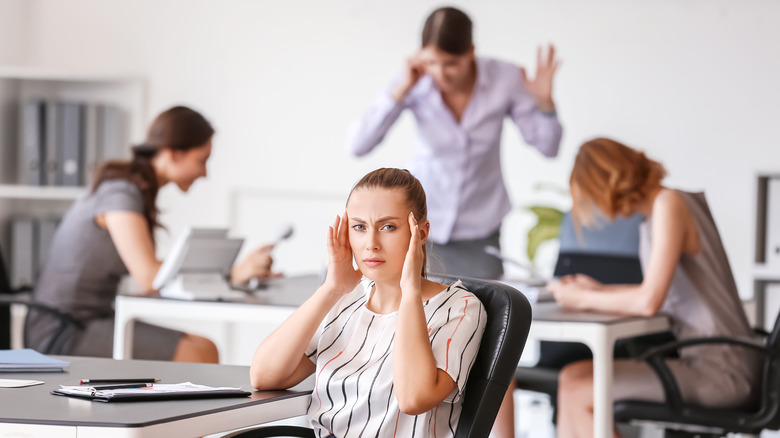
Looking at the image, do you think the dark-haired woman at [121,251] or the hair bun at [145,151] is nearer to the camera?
the dark-haired woman at [121,251]

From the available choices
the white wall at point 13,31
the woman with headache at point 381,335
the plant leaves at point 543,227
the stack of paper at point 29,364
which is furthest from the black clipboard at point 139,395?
the white wall at point 13,31

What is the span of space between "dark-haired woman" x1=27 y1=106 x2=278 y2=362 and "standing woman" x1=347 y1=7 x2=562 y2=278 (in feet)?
2.03

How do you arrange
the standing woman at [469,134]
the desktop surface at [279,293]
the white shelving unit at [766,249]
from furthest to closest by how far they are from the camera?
the white shelving unit at [766,249] < the standing woman at [469,134] < the desktop surface at [279,293]

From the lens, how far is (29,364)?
1.71 metres

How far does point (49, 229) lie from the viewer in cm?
456

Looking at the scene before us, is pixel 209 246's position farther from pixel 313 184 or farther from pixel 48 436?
pixel 313 184

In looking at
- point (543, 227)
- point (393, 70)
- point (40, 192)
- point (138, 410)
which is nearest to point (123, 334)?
point (138, 410)

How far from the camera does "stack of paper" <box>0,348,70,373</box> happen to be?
5.59 ft

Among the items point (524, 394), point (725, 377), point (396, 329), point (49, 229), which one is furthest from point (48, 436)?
point (524, 394)

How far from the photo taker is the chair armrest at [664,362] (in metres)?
2.54

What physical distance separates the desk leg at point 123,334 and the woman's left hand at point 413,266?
1327mm

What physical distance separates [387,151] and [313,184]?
0.41m

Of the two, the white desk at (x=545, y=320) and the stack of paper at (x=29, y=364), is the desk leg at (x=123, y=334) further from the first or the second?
the stack of paper at (x=29, y=364)

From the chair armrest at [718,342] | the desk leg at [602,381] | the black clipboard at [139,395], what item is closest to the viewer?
the black clipboard at [139,395]
